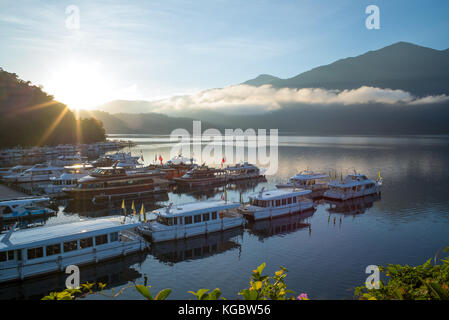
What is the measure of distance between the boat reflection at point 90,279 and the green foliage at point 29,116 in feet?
461

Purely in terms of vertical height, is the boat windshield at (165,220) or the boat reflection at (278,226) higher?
Result: the boat windshield at (165,220)

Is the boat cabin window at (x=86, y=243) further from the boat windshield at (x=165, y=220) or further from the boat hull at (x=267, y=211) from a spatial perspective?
the boat hull at (x=267, y=211)

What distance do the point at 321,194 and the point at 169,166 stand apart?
47.2 meters

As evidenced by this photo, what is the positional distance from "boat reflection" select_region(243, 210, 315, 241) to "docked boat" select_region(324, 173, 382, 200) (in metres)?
13.9

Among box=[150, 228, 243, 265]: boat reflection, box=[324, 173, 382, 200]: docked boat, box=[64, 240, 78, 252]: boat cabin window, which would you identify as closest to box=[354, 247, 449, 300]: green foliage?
box=[150, 228, 243, 265]: boat reflection

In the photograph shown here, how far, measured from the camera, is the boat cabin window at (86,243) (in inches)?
1294

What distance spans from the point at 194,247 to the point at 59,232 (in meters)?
15.0

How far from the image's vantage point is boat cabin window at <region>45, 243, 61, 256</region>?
1216 inches

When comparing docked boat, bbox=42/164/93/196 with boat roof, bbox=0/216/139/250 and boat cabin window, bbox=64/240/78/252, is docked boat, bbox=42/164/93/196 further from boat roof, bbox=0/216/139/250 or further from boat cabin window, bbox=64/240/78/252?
boat cabin window, bbox=64/240/78/252

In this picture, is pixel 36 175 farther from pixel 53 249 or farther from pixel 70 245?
pixel 53 249

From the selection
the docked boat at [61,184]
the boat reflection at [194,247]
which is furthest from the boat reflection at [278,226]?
the docked boat at [61,184]

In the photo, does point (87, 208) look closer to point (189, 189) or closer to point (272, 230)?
point (189, 189)

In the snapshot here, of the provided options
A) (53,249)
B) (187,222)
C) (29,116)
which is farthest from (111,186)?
(29,116)


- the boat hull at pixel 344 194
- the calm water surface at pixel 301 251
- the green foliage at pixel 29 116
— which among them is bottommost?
the calm water surface at pixel 301 251
